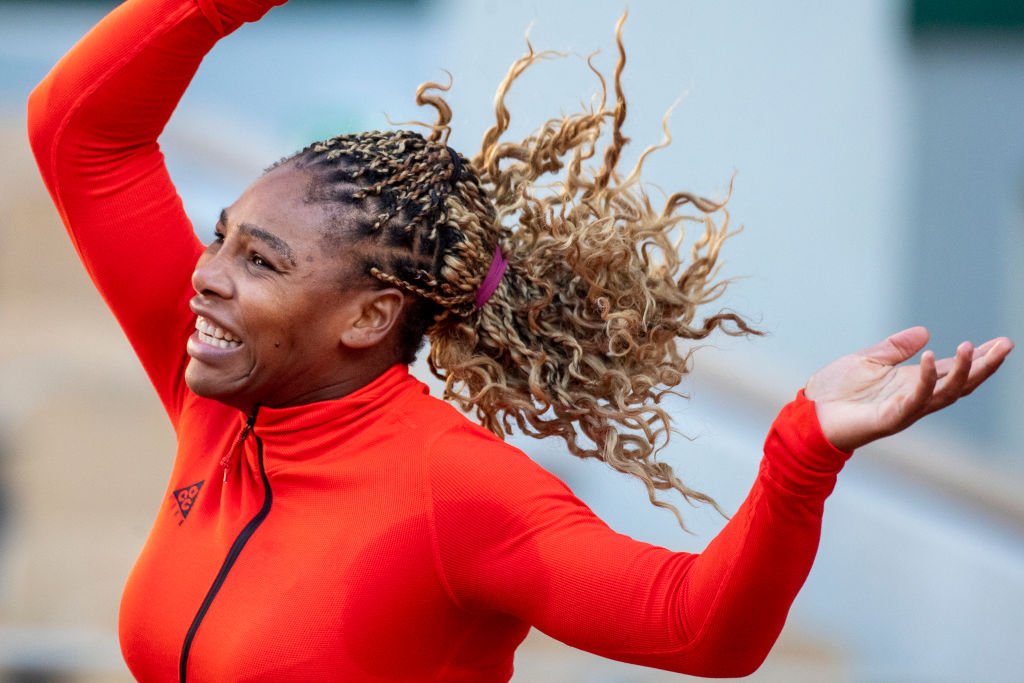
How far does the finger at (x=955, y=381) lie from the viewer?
158 cm

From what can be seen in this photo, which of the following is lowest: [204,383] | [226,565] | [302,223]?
[226,565]

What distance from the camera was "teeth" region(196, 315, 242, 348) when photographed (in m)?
2.02

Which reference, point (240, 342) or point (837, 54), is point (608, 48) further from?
point (240, 342)

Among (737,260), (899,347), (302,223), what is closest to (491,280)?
(302,223)

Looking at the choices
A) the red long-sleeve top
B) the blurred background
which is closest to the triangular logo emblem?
the red long-sleeve top

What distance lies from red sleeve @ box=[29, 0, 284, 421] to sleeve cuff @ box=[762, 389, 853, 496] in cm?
101

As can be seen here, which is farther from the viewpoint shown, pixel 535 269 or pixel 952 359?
pixel 535 269

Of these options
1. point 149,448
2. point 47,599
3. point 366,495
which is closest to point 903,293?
point 149,448

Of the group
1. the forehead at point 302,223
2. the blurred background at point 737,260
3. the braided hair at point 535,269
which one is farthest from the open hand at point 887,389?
the blurred background at point 737,260

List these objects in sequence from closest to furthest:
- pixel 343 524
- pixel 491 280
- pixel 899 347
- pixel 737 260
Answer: pixel 899 347, pixel 343 524, pixel 491 280, pixel 737 260

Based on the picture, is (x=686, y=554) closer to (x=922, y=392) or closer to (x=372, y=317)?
(x=922, y=392)

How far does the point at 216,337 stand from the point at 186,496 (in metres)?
0.28

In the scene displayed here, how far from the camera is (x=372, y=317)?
2.06m

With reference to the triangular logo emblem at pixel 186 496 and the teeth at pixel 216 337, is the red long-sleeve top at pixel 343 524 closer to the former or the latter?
the triangular logo emblem at pixel 186 496
